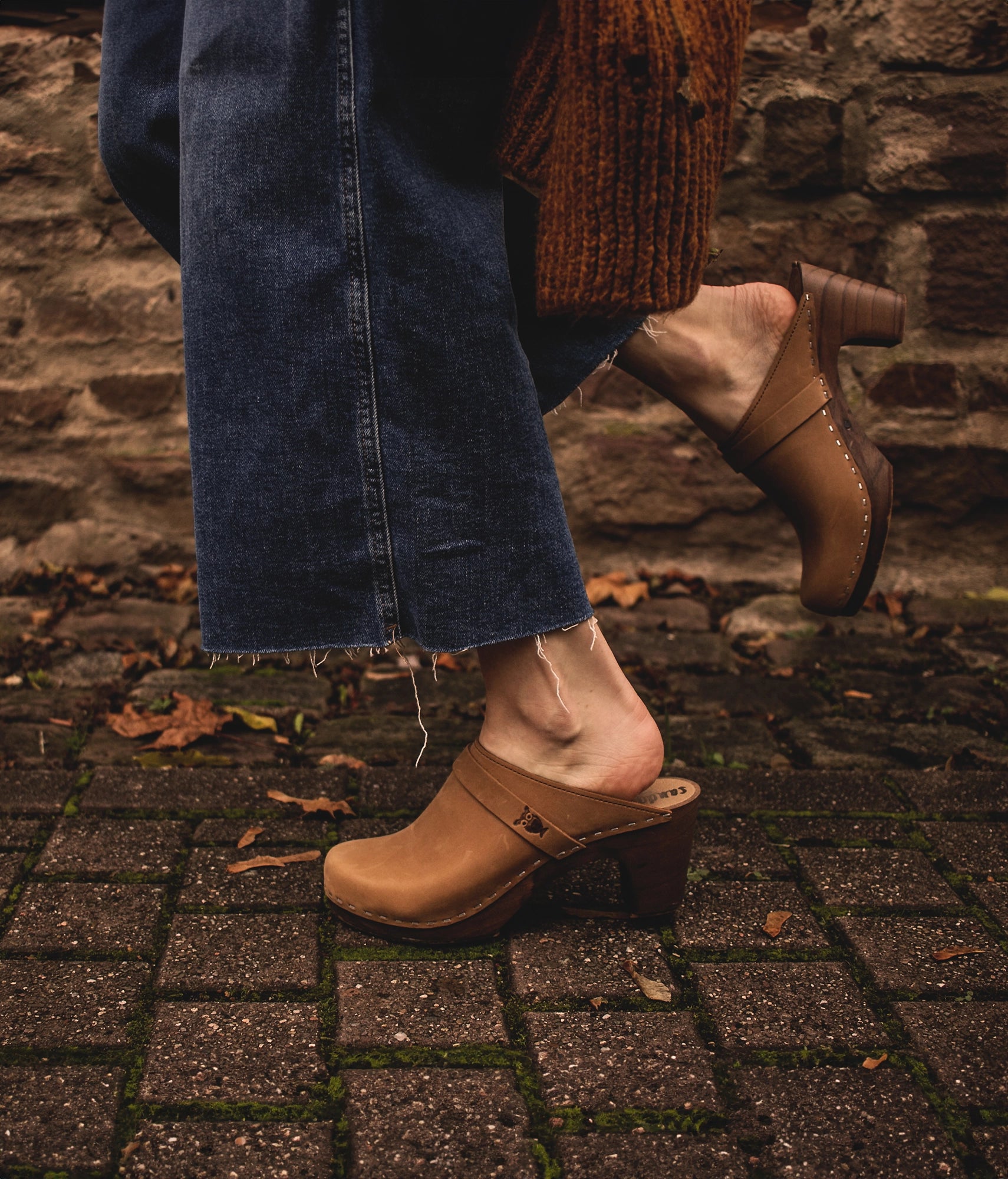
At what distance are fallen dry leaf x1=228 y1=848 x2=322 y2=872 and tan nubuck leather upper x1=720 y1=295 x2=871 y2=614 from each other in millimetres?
853

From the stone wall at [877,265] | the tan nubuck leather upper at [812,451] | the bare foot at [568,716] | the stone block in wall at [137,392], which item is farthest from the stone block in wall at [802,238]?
the bare foot at [568,716]

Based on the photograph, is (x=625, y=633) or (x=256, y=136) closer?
(x=256, y=136)

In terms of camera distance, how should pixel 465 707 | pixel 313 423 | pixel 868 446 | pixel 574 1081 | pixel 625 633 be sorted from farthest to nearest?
pixel 625 633, pixel 465 707, pixel 868 446, pixel 313 423, pixel 574 1081

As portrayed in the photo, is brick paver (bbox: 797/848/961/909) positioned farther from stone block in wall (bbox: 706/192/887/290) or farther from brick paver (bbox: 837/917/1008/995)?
stone block in wall (bbox: 706/192/887/290)

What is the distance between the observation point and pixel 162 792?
1784 millimetres

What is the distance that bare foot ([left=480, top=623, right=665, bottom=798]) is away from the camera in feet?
4.55

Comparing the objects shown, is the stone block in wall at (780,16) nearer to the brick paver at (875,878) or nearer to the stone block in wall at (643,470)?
the stone block in wall at (643,470)

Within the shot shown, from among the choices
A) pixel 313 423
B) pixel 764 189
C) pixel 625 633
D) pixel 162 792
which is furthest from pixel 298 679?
pixel 764 189

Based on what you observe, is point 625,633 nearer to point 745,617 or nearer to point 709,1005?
point 745,617

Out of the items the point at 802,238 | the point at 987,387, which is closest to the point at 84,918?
the point at 802,238

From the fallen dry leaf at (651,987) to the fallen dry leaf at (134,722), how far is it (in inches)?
42.5

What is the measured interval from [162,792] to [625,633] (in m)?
1.19

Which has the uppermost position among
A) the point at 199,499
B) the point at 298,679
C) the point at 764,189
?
the point at 764,189

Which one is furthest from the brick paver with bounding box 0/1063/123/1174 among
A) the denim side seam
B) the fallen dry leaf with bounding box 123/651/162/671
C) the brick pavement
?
the fallen dry leaf with bounding box 123/651/162/671
